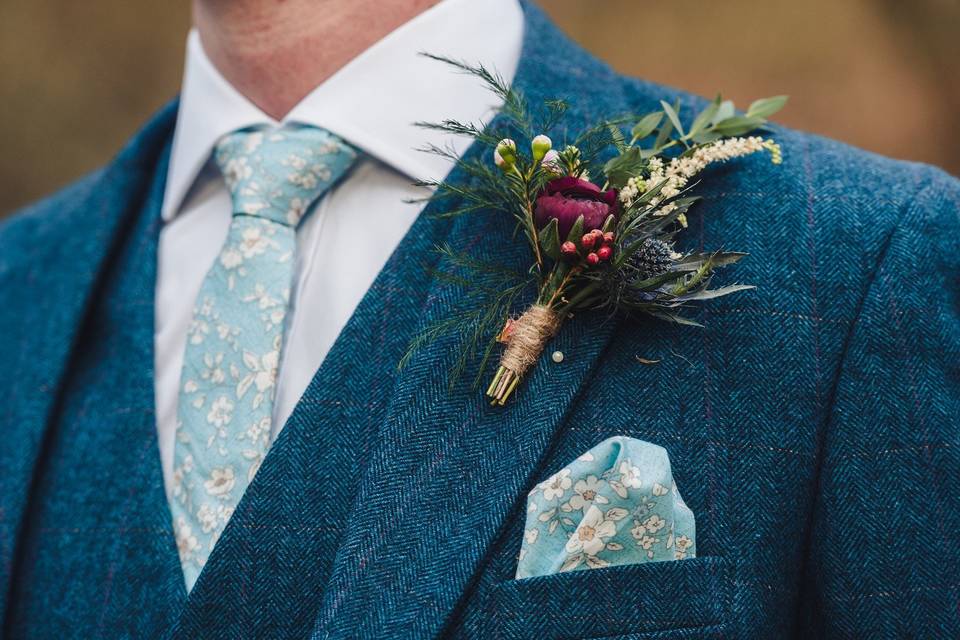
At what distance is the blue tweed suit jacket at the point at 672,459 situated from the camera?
0.89 metres

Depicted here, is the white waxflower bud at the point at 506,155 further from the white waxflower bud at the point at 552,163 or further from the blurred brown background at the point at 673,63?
the blurred brown background at the point at 673,63

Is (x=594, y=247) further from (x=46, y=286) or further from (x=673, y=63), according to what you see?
(x=673, y=63)

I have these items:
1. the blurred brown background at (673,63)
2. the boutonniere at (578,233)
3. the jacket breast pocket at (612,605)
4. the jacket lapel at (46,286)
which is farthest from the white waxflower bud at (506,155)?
the blurred brown background at (673,63)

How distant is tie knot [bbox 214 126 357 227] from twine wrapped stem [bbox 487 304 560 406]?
338 millimetres

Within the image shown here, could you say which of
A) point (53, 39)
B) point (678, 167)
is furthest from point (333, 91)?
point (53, 39)

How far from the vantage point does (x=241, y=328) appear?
3.55 ft

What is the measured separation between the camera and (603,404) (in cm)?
94

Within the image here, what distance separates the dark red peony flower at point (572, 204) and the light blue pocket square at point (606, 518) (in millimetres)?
207

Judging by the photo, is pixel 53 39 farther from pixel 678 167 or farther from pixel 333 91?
pixel 678 167

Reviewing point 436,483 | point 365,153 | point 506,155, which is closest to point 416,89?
point 365,153

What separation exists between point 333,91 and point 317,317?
269 mm

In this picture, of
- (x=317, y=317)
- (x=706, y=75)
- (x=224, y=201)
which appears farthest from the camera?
(x=706, y=75)

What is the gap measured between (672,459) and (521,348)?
17cm

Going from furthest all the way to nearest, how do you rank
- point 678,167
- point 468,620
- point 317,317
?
point 317,317 < point 678,167 < point 468,620
